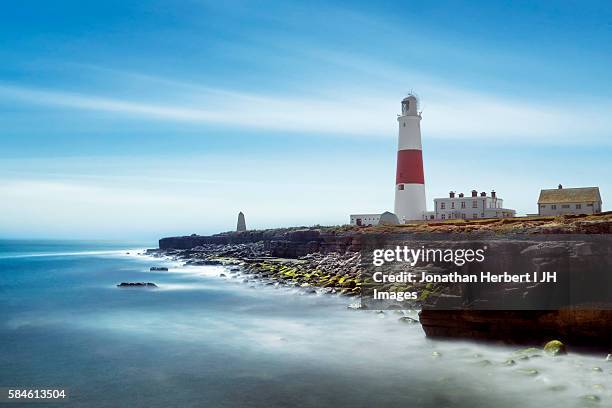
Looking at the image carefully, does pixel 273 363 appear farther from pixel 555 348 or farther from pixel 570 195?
pixel 570 195

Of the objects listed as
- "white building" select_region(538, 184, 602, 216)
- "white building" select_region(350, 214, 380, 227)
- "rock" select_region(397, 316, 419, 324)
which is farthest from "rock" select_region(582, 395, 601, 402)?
"white building" select_region(350, 214, 380, 227)

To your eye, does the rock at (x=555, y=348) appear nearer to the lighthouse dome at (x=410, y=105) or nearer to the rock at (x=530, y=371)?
the rock at (x=530, y=371)

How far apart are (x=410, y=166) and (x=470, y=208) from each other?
31.6 ft

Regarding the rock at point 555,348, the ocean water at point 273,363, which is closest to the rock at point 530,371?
the ocean water at point 273,363

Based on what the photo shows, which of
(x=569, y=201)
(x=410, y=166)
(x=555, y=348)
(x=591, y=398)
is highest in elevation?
(x=410, y=166)

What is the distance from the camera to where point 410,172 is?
5269 centimetres

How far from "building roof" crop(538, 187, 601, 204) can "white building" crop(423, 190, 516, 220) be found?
18.9ft

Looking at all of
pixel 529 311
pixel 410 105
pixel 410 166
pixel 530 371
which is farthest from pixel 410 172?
pixel 530 371

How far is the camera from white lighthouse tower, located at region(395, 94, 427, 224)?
52812mm

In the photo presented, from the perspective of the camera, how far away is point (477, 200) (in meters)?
56.4

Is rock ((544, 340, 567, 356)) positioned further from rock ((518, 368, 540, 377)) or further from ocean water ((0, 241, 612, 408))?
rock ((518, 368, 540, 377))

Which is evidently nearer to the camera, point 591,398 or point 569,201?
point 591,398

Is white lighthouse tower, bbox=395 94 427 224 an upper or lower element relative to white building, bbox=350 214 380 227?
upper

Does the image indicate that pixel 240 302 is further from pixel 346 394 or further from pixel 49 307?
pixel 346 394
